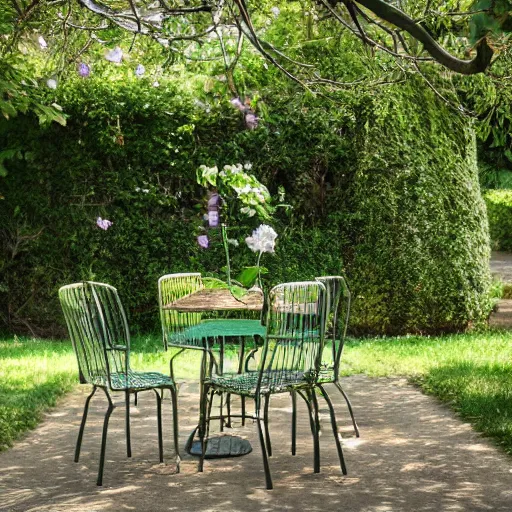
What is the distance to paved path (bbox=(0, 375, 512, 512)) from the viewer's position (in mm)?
4520

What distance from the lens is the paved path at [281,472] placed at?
4.52 metres

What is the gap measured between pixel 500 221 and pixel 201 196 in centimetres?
1573

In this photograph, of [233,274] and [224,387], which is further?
[233,274]

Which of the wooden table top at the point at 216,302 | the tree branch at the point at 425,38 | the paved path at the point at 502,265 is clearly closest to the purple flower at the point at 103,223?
the wooden table top at the point at 216,302

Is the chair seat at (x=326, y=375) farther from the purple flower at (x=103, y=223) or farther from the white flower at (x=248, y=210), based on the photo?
the purple flower at (x=103, y=223)

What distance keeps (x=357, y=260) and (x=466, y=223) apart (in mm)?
1315

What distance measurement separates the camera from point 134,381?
5.18 meters

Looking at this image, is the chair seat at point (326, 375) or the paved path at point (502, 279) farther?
the paved path at point (502, 279)

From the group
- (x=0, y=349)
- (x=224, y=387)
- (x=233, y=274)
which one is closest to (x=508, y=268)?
(x=233, y=274)

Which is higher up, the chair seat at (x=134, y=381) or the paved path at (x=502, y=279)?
the chair seat at (x=134, y=381)

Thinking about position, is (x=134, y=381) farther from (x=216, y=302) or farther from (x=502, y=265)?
(x=502, y=265)

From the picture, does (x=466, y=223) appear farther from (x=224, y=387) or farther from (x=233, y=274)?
(x=224, y=387)

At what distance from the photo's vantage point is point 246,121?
1018 centimetres

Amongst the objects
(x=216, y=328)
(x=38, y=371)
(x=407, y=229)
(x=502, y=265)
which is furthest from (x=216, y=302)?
(x=502, y=265)
